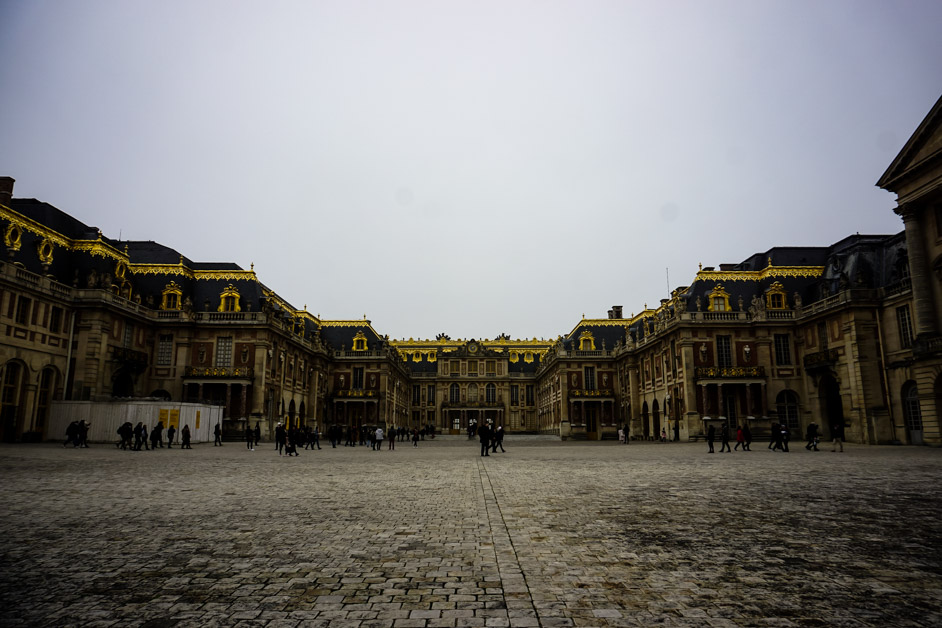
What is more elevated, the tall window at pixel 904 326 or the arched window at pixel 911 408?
the tall window at pixel 904 326

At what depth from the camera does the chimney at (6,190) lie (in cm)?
3459

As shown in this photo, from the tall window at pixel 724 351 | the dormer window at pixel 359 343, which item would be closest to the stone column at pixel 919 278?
the tall window at pixel 724 351

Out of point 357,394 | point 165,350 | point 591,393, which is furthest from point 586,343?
point 165,350

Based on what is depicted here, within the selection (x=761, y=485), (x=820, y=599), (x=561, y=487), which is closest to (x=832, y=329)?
(x=761, y=485)

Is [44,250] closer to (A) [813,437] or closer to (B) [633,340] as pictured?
(A) [813,437]

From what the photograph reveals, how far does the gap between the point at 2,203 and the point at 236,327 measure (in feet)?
51.5

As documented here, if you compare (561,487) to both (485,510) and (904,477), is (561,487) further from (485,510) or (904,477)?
(904,477)

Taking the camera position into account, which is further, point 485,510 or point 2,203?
point 2,203

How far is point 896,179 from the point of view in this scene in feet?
98.1

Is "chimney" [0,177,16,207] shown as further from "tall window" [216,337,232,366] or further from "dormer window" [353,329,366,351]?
"dormer window" [353,329,366,351]

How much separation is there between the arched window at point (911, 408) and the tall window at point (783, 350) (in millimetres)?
9325

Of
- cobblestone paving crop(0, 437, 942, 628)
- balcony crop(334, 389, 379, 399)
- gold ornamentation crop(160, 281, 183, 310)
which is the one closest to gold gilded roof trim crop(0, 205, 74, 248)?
gold ornamentation crop(160, 281, 183, 310)

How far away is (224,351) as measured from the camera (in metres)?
44.0

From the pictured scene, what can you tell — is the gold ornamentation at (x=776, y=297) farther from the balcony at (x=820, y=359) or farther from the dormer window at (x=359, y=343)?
the dormer window at (x=359, y=343)
